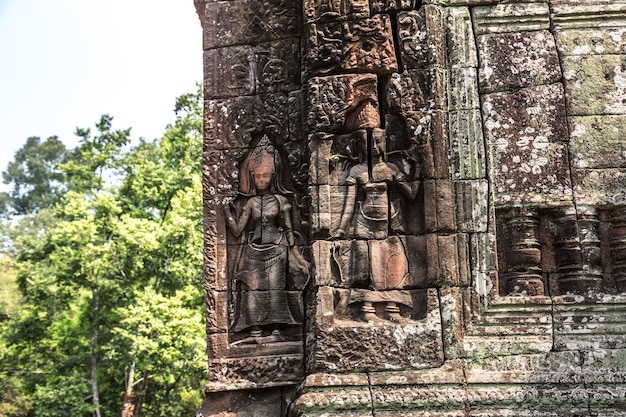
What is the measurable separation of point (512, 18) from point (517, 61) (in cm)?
41

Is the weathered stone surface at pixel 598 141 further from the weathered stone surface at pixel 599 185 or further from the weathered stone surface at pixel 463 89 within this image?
the weathered stone surface at pixel 463 89

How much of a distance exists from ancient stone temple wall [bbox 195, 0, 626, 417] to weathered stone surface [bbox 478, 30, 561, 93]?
0.01m

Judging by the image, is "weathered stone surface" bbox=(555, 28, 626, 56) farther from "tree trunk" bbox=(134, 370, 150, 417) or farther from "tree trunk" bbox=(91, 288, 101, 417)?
"tree trunk" bbox=(91, 288, 101, 417)

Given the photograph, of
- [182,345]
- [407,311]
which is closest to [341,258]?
[407,311]

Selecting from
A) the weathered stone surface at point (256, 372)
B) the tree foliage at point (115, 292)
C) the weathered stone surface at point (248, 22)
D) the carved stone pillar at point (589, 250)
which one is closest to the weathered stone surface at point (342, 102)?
the weathered stone surface at point (248, 22)

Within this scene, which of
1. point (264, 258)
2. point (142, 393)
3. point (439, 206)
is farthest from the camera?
point (142, 393)

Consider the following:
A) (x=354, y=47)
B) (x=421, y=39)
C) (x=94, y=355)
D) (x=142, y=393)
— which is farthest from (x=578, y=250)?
(x=94, y=355)

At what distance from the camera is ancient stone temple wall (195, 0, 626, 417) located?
5408 mm

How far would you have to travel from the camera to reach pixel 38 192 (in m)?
60.1

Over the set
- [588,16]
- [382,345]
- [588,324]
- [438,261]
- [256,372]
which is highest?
[588,16]

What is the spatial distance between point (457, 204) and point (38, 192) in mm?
59639

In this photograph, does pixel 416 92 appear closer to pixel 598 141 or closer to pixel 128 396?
pixel 598 141

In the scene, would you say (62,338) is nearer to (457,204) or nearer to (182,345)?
(182,345)

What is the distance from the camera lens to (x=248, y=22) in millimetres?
6984
